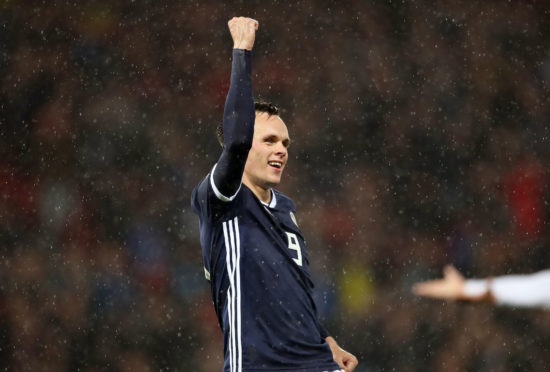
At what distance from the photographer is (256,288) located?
2.36 meters

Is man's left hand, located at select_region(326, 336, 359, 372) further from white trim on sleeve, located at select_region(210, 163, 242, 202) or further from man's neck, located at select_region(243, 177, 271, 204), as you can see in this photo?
white trim on sleeve, located at select_region(210, 163, 242, 202)

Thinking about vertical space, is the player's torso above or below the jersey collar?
below

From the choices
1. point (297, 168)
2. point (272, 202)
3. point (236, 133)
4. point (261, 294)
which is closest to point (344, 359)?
point (261, 294)

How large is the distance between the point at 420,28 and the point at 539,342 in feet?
9.39

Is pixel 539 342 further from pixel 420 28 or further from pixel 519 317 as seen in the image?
pixel 420 28

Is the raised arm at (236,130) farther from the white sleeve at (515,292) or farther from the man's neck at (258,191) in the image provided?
the white sleeve at (515,292)

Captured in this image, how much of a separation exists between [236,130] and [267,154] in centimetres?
34

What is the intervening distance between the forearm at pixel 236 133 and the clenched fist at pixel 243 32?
0.07 metres

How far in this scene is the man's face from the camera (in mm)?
2561

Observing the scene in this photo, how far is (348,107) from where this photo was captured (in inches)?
257

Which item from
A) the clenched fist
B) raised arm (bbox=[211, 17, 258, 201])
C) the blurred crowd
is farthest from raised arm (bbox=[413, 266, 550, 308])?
the blurred crowd

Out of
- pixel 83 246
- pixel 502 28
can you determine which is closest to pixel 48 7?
pixel 83 246

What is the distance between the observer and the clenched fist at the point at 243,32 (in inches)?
92.8

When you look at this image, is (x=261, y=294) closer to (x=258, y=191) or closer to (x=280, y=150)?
(x=258, y=191)
